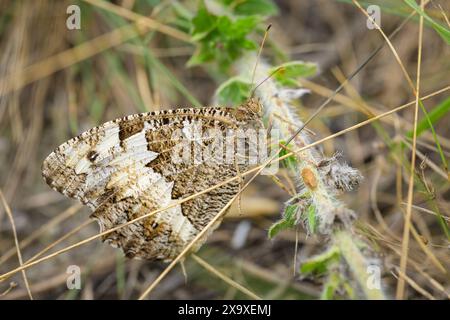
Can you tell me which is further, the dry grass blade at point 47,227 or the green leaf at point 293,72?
the dry grass blade at point 47,227

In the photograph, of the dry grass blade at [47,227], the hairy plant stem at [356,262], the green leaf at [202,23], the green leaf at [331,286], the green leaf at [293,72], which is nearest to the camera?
the hairy plant stem at [356,262]

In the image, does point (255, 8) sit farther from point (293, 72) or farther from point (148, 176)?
point (148, 176)

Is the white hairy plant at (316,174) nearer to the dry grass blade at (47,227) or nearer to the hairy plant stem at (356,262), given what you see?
the hairy plant stem at (356,262)

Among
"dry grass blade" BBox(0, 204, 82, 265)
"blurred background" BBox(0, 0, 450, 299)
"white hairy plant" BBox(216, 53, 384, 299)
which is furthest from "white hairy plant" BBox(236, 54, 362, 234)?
"dry grass blade" BBox(0, 204, 82, 265)

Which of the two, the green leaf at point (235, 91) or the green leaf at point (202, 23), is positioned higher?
the green leaf at point (202, 23)

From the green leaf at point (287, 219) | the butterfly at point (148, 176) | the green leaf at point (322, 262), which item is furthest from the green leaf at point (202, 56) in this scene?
the green leaf at point (322, 262)

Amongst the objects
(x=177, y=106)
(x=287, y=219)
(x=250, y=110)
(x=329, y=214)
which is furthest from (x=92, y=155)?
(x=177, y=106)

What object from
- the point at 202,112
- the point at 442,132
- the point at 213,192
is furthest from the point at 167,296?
the point at 442,132
